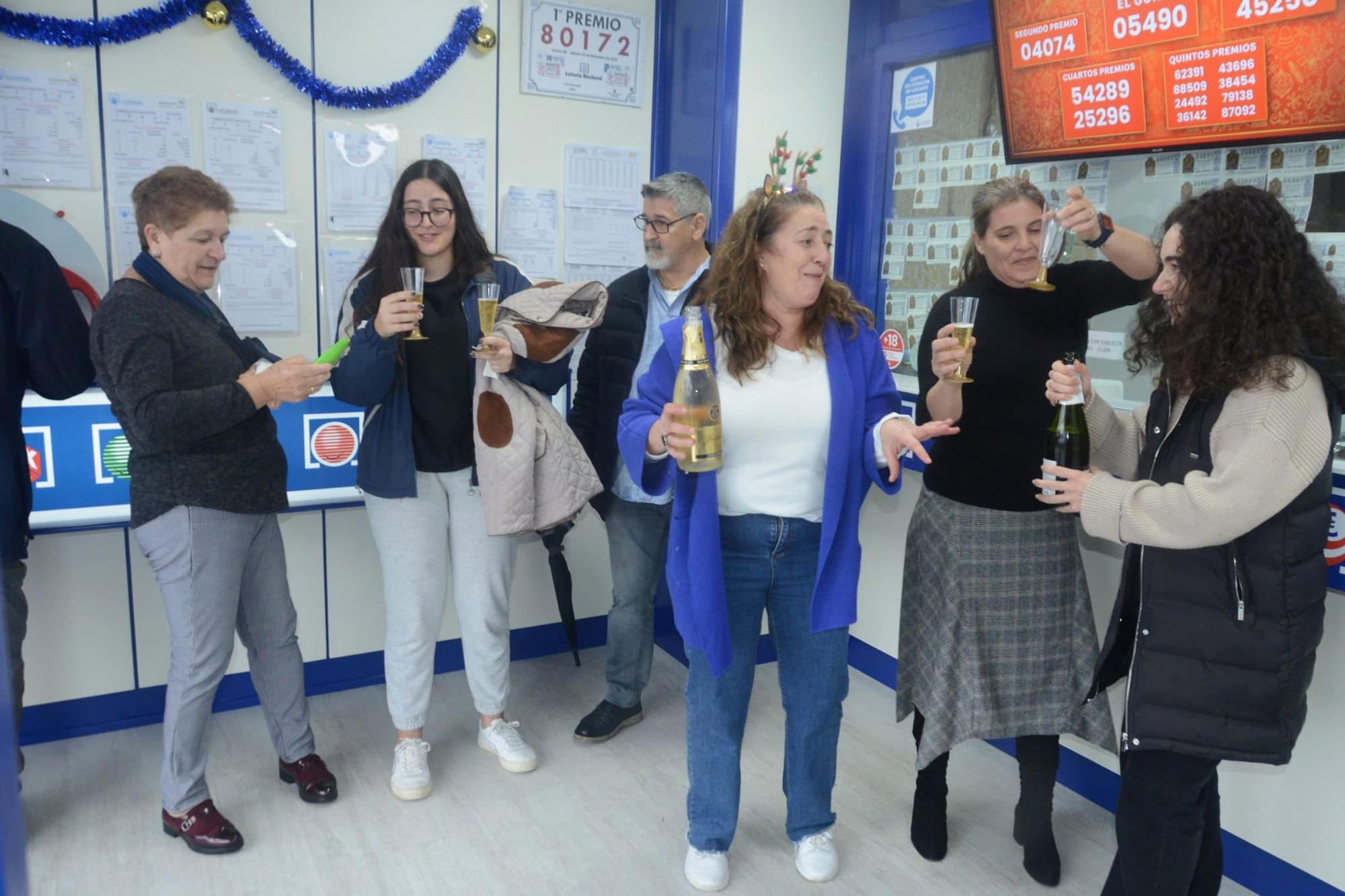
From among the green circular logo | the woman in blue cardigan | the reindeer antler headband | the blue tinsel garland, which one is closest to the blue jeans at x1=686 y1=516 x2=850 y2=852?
the woman in blue cardigan

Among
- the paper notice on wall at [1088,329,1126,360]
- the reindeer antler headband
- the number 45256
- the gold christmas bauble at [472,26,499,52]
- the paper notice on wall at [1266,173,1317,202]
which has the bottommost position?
the paper notice on wall at [1088,329,1126,360]

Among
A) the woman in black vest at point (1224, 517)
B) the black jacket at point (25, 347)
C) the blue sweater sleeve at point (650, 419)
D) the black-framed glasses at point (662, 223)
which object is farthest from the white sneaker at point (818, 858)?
the black jacket at point (25, 347)

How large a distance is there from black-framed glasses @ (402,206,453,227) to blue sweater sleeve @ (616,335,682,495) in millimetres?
807

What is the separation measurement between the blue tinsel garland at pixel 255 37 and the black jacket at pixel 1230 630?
2.62 metres

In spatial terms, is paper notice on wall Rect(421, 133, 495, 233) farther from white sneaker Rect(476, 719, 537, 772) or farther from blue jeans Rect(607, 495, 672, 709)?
white sneaker Rect(476, 719, 537, 772)

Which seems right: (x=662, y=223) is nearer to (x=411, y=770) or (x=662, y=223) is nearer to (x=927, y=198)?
(x=927, y=198)

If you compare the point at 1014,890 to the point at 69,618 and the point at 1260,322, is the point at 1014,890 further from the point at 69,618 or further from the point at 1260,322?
the point at 69,618

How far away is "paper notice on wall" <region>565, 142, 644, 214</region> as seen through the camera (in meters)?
3.64

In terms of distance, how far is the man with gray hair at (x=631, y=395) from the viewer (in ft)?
9.43

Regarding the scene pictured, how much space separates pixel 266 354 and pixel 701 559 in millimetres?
1327

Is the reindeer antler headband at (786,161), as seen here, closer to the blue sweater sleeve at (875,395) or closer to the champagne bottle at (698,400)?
the blue sweater sleeve at (875,395)

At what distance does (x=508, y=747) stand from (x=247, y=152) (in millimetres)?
2043

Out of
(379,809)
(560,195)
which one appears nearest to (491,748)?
(379,809)

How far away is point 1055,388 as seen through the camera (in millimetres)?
1934
